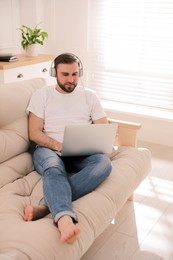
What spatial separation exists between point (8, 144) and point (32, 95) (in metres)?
0.40

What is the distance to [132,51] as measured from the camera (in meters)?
3.64

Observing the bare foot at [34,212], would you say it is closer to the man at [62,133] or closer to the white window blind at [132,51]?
the man at [62,133]

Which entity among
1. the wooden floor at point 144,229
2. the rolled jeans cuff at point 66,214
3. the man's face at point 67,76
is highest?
the man's face at point 67,76

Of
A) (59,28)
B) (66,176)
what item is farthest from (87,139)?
(59,28)

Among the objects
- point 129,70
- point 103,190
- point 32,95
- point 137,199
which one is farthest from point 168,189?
point 129,70

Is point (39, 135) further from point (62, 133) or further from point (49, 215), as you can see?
point (49, 215)

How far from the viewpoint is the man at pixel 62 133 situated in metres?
1.71

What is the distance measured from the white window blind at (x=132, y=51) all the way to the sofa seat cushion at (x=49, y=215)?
4.80 ft

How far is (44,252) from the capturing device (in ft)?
4.36

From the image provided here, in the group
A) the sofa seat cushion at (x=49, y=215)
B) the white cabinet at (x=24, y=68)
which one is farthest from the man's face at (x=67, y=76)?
the white cabinet at (x=24, y=68)

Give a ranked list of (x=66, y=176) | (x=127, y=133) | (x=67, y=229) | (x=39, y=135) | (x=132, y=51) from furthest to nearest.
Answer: (x=132, y=51)
(x=127, y=133)
(x=39, y=135)
(x=66, y=176)
(x=67, y=229)

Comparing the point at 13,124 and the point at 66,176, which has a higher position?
the point at 13,124

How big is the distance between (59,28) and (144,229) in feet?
8.75

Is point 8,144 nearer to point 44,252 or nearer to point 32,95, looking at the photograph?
point 32,95
